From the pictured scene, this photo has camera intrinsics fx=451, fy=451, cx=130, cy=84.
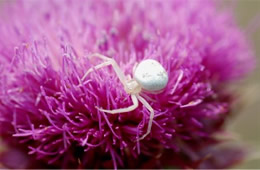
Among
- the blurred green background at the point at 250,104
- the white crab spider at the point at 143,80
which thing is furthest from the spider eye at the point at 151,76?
the blurred green background at the point at 250,104

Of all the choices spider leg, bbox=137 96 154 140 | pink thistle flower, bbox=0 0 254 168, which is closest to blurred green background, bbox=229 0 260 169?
pink thistle flower, bbox=0 0 254 168

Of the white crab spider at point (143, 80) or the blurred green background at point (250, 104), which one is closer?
the white crab spider at point (143, 80)

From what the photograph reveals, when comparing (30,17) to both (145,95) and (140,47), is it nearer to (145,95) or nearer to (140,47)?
(140,47)

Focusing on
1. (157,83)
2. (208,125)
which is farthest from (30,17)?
(208,125)

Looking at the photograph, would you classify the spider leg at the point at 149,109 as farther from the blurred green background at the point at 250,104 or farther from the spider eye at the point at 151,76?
the blurred green background at the point at 250,104

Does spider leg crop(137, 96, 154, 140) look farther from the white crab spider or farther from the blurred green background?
the blurred green background

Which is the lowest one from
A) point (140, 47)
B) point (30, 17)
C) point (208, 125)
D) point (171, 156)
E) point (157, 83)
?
point (171, 156)

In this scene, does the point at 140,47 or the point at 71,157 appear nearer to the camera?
the point at 71,157
